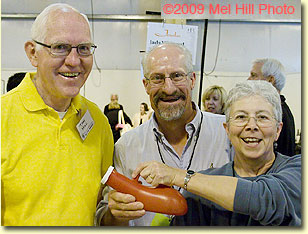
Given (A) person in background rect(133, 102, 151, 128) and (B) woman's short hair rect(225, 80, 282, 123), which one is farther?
(A) person in background rect(133, 102, 151, 128)

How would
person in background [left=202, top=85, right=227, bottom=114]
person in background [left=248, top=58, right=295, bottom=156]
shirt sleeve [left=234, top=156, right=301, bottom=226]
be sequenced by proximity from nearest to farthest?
shirt sleeve [left=234, top=156, right=301, bottom=226] → person in background [left=248, top=58, right=295, bottom=156] → person in background [left=202, top=85, right=227, bottom=114]

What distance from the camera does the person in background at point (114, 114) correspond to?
137 cm

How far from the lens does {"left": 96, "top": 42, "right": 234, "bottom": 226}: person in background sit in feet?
4.11

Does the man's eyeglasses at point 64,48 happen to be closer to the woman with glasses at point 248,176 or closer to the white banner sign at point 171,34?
the white banner sign at point 171,34

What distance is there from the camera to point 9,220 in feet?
3.98

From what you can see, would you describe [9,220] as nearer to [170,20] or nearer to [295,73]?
[170,20]

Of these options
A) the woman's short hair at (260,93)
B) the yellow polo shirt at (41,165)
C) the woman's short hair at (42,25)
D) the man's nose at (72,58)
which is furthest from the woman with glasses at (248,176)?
the woman's short hair at (42,25)

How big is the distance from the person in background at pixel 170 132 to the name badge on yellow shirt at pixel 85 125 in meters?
0.13

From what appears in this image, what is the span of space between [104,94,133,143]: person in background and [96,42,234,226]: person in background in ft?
0.11

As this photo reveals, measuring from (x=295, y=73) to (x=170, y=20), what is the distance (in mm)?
499

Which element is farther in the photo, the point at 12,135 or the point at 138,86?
the point at 138,86

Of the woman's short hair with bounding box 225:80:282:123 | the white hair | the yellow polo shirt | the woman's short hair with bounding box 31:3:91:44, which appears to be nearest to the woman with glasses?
the woman's short hair with bounding box 225:80:282:123

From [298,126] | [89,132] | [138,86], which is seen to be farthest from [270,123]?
[89,132]

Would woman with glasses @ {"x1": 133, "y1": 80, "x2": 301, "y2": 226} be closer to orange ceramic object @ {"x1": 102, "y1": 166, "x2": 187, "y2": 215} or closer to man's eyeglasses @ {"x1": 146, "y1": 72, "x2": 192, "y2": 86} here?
orange ceramic object @ {"x1": 102, "y1": 166, "x2": 187, "y2": 215}
